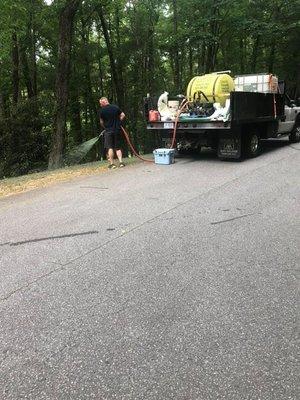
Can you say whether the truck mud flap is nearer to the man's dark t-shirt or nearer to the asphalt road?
the man's dark t-shirt

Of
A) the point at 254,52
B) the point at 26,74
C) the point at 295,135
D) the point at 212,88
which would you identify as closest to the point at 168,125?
the point at 212,88

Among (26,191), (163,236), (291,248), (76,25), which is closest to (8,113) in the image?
(76,25)

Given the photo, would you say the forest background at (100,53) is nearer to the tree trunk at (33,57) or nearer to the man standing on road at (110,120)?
the tree trunk at (33,57)

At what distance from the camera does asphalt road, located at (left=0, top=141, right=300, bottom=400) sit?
8.95 ft

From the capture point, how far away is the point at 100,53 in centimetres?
2433

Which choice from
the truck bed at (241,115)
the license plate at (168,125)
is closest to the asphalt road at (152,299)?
the truck bed at (241,115)

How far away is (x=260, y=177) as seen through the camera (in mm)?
9266

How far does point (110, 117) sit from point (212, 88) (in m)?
3.20

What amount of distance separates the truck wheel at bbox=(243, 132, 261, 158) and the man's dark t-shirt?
3.66m

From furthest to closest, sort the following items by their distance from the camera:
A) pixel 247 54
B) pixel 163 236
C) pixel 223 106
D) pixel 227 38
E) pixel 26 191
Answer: pixel 247 54, pixel 227 38, pixel 223 106, pixel 26 191, pixel 163 236

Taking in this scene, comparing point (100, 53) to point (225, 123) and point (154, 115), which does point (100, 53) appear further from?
point (225, 123)

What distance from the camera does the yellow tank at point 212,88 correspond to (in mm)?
12180

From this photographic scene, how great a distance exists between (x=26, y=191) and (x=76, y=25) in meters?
15.9

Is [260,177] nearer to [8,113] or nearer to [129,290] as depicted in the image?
[129,290]
